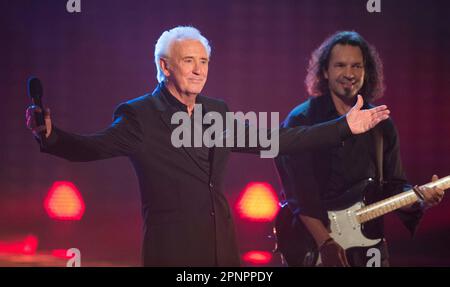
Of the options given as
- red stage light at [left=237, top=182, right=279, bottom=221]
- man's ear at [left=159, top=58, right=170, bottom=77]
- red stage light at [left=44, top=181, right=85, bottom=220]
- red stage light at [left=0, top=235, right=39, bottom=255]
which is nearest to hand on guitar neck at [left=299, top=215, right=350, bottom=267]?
red stage light at [left=237, top=182, right=279, bottom=221]

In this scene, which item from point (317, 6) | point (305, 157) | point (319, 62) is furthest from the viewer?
point (317, 6)

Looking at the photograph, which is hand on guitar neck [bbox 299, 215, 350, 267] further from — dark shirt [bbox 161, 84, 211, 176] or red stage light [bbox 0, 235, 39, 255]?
red stage light [bbox 0, 235, 39, 255]

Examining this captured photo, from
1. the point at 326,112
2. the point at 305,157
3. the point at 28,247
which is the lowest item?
the point at 28,247

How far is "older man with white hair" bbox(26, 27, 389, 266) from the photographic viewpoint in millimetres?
2938

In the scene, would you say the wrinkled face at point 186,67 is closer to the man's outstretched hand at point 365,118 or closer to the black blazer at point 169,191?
the black blazer at point 169,191

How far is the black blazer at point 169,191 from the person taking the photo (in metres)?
2.94

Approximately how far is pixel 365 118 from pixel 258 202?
1615 mm

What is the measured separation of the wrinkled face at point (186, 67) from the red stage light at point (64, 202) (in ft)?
5.27

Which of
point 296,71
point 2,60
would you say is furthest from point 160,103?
point 2,60

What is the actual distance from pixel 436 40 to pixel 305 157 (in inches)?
57.0

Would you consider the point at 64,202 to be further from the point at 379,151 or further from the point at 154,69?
the point at 379,151

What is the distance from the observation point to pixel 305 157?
12.0 ft

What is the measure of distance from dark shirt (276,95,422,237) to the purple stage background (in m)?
0.72
